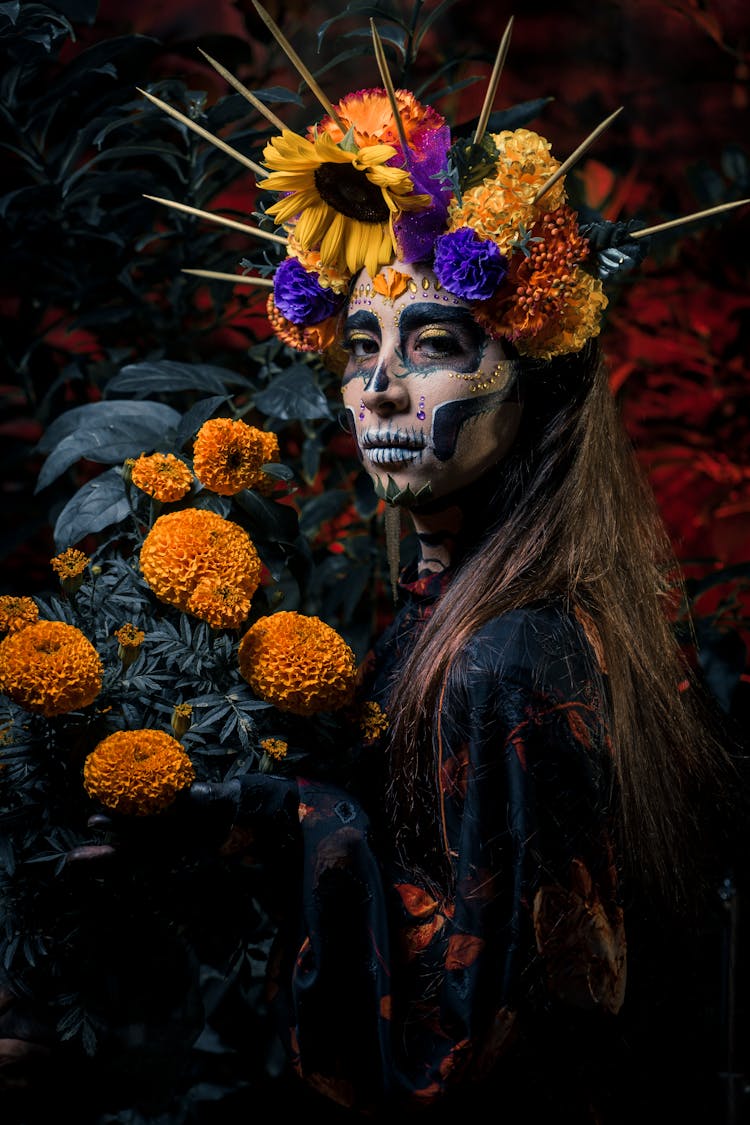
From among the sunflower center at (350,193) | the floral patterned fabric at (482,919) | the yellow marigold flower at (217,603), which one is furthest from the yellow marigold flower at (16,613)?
the sunflower center at (350,193)

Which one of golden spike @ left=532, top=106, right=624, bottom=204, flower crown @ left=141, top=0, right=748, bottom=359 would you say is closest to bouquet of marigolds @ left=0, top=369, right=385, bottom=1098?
flower crown @ left=141, top=0, right=748, bottom=359

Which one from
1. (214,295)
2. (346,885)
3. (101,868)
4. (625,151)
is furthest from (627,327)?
(101,868)

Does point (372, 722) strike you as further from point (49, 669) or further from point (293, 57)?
point (293, 57)

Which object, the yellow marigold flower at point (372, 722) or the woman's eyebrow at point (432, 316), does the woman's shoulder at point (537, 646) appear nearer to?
the yellow marigold flower at point (372, 722)

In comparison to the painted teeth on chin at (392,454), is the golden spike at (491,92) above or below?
above

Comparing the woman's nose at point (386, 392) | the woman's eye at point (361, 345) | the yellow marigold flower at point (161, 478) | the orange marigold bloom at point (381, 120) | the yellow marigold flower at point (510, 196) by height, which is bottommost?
the yellow marigold flower at point (161, 478)

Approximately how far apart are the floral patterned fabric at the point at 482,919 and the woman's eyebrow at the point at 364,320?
30 cm

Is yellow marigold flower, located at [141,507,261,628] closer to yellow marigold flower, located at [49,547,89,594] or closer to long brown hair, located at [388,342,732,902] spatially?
yellow marigold flower, located at [49,547,89,594]

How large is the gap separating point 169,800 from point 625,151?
1481 mm

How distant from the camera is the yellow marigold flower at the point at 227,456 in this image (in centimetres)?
108

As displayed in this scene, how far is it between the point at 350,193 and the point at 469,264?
14cm

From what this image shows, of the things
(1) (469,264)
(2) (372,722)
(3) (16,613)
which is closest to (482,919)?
(2) (372,722)

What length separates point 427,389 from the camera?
1.07m

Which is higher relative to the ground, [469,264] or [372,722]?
[469,264]
